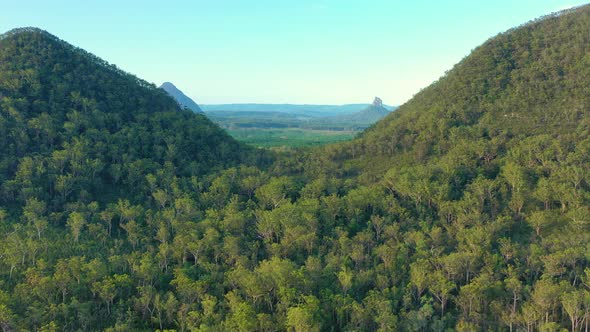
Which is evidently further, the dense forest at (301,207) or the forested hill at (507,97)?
the forested hill at (507,97)

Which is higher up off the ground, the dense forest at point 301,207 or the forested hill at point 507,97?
the forested hill at point 507,97

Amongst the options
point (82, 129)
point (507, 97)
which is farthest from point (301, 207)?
point (507, 97)

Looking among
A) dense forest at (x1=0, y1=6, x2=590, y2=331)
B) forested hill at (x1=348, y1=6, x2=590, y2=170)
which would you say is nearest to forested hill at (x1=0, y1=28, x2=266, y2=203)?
dense forest at (x1=0, y1=6, x2=590, y2=331)

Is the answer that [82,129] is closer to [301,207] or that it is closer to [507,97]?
[301,207]

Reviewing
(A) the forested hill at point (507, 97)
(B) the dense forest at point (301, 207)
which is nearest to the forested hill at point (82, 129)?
(B) the dense forest at point (301, 207)

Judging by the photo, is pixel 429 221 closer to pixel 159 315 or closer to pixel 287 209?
pixel 287 209

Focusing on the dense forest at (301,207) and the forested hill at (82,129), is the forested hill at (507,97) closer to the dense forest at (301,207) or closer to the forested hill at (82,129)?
the dense forest at (301,207)

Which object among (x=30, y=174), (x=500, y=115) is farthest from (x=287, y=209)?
(x=500, y=115)
